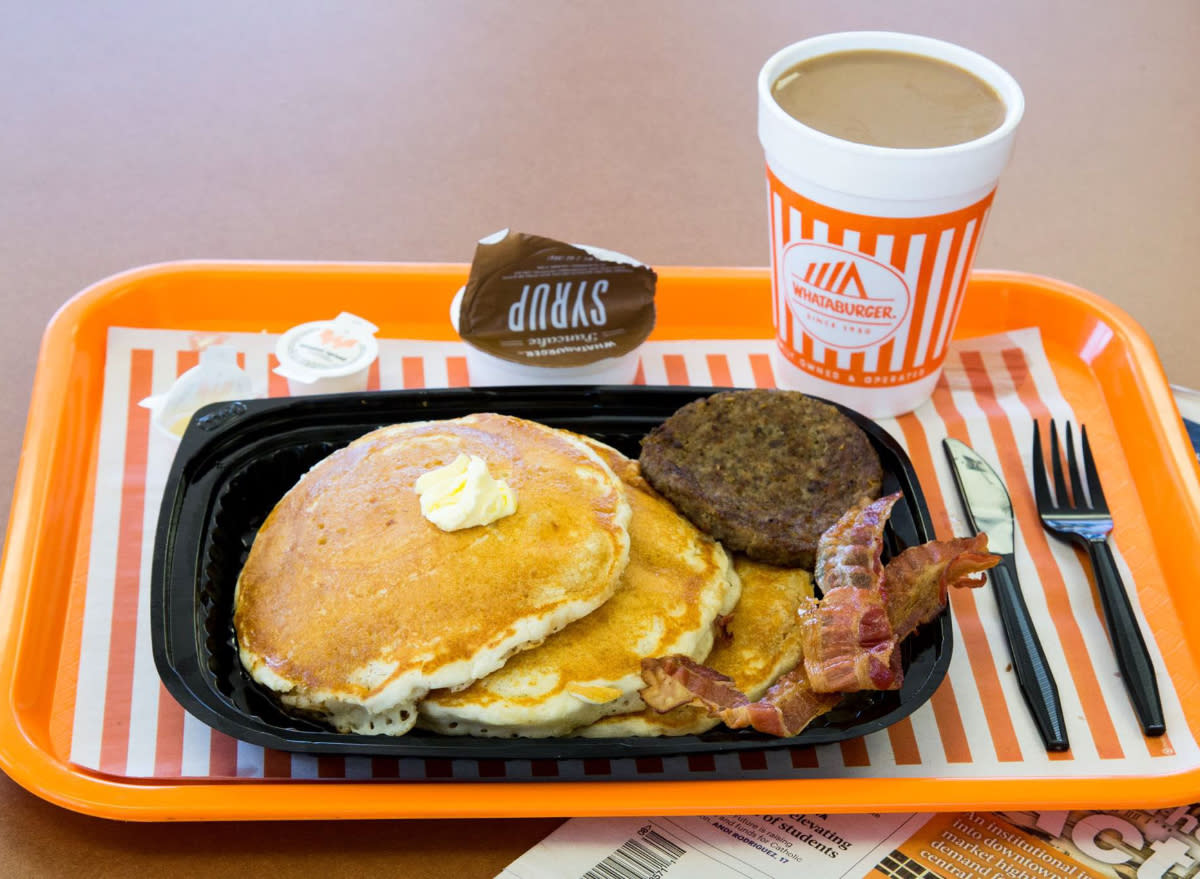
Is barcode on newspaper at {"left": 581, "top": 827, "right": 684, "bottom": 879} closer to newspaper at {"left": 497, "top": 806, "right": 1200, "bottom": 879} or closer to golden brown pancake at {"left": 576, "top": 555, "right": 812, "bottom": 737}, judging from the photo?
newspaper at {"left": 497, "top": 806, "right": 1200, "bottom": 879}

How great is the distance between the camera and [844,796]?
1.69 m

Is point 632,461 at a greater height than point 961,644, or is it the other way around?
point 632,461

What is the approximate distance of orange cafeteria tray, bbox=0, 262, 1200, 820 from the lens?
1.67 meters

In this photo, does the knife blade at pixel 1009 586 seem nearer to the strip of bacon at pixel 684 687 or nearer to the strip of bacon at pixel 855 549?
the strip of bacon at pixel 855 549

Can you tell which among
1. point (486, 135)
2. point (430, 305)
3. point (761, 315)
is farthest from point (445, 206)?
point (761, 315)

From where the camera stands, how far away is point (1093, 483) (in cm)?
224

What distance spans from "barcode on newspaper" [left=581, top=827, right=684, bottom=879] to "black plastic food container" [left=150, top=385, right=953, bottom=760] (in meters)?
0.15

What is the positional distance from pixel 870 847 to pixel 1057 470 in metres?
0.87

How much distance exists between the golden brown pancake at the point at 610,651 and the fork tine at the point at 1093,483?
746 millimetres

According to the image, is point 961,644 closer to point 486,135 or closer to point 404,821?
point 404,821

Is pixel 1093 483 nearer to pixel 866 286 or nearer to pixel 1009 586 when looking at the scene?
pixel 1009 586

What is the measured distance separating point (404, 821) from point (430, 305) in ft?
4.00

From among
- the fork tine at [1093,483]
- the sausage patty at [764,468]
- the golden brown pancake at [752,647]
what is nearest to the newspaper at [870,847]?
the golden brown pancake at [752,647]

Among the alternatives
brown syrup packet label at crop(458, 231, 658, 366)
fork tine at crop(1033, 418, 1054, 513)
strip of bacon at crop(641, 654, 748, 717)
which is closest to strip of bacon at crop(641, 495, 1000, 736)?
strip of bacon at crop(641, 654, 748, 717)
